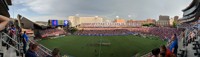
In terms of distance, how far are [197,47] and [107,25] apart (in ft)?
369

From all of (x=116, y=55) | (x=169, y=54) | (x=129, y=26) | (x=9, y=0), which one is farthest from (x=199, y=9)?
(x=129, y=26)

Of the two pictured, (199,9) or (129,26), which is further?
(129,26)

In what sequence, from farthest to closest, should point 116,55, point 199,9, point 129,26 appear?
point 129,26
point 199,9
point 116,55

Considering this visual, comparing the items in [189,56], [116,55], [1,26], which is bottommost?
[116,55]

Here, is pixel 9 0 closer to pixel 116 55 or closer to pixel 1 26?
pixel 116 55

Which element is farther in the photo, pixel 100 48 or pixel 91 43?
pixel 91 43

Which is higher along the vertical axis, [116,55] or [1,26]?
[1,26]

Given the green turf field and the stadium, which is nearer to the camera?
the stadium

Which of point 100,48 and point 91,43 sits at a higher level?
point 91,43

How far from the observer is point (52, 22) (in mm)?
106188

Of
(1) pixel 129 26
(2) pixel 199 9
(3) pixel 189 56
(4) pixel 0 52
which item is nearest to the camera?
(4) pixel 0 52

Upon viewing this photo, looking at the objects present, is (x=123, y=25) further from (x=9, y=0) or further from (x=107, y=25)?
(x=9, y=0)

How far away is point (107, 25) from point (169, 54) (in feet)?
381

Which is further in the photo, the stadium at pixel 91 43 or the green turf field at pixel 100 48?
the green turf field at pixel 100 48
